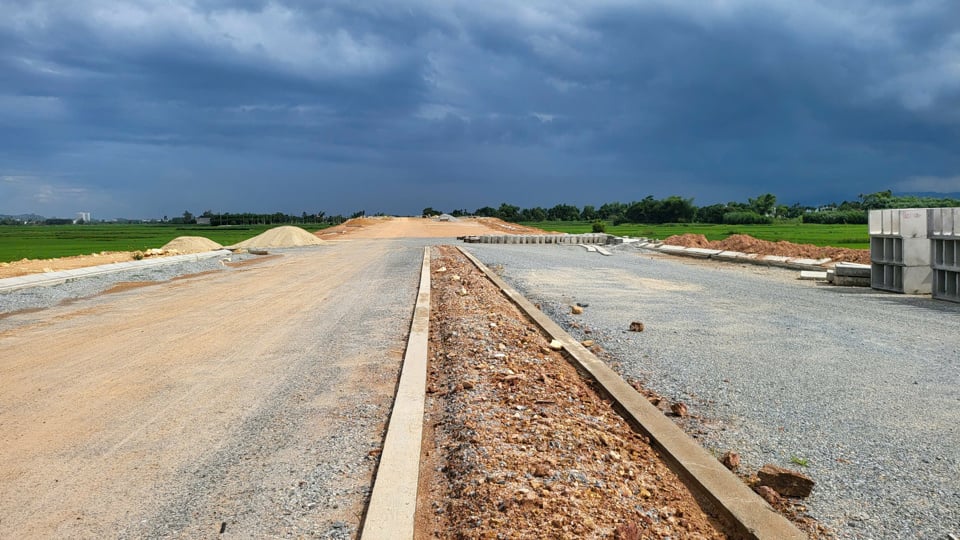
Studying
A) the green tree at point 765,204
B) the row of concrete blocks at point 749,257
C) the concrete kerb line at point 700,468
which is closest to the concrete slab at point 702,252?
the row of concrete blocks at point 749,257

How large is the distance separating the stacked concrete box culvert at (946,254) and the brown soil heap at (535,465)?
9.96 m

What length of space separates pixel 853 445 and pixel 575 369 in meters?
2.67

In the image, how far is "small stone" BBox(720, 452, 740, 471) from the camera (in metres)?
4.09

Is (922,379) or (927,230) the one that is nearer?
(922,379)

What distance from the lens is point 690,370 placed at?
21.8ft

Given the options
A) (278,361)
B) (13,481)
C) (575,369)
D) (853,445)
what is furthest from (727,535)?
(278,361)

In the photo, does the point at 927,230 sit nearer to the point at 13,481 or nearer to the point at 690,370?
the point at 690,370

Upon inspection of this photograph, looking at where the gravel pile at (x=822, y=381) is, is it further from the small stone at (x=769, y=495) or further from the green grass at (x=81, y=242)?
the green grass at (x=81, y=242)

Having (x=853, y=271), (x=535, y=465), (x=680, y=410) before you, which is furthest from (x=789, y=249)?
(x=535, y=465)

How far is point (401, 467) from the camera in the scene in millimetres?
3830

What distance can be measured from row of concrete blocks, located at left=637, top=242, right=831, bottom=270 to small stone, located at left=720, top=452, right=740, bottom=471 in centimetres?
1662

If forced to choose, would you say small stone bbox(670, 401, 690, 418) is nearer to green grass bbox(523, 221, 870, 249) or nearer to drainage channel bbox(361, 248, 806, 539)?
drainage channel bbox(361, 248, 806, 539)

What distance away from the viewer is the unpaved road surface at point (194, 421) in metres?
3.39

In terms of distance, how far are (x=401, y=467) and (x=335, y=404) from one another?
162 centimetres
